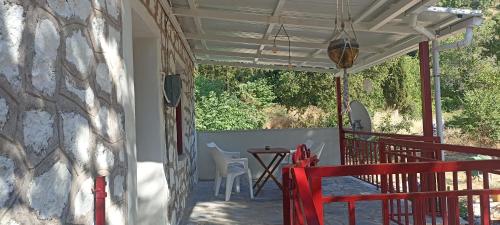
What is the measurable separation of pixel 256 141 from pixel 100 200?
7128 mm

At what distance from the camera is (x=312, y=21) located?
4.96m

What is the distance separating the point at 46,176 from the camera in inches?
54.6

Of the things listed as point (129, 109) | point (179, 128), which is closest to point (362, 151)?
point (179, 128)

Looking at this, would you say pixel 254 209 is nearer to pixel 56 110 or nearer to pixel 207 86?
pixel 56 110

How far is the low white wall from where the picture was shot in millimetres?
8625

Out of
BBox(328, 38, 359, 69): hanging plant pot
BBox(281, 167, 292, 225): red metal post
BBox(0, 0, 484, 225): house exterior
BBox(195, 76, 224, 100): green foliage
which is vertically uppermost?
BBox(195, 76, 224, 100): green foliage

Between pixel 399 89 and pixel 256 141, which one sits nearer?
pixel 256 141

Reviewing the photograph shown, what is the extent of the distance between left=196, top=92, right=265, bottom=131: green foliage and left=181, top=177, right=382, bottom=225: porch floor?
5.07 m

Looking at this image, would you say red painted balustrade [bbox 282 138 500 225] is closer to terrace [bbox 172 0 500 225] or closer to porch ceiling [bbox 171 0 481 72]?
terrace [bbox 172 0 500 225]

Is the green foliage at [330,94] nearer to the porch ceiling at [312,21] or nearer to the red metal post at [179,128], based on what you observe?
the porch ceiling at [312,21]

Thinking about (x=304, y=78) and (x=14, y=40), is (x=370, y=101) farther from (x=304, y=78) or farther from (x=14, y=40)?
(x=14, y=40)

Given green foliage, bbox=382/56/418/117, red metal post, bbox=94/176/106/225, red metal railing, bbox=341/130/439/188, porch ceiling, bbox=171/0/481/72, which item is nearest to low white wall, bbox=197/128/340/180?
red metal railing, bbox=341/130/439/188

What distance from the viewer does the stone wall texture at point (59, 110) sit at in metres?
1.24

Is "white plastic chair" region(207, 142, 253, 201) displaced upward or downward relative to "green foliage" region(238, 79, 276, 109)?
downward
